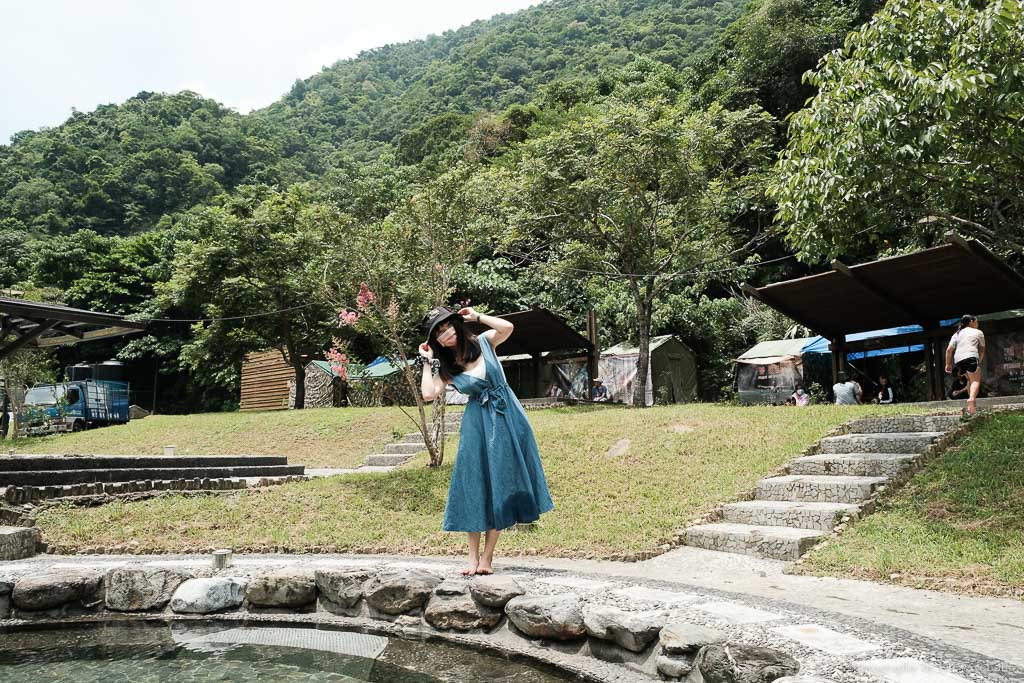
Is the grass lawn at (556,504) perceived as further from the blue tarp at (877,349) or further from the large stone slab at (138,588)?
the blue tarp at (877,349)

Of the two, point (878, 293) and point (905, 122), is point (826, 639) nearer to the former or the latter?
point (905, 122)

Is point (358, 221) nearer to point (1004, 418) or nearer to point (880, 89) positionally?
point (880, 89)

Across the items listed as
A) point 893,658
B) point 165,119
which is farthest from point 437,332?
point 165,119

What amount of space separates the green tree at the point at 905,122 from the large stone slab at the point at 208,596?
6962mm

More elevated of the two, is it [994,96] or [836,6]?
[836,6]

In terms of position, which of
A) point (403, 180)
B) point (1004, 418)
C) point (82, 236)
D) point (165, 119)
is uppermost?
point (165, 119)

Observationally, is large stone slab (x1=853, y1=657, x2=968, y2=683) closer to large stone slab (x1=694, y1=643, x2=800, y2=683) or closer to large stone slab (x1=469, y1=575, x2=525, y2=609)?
large stone slab (x1=694, y1=643, x2=800, y2=683)

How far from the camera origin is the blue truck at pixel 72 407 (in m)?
21.6

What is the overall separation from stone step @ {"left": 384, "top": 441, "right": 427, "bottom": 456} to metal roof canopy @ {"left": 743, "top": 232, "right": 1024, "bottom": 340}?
7.06 metres

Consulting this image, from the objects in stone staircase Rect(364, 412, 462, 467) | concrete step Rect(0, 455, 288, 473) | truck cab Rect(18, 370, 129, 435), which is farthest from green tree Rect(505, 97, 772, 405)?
truck cab Rect(18, 370, 129, 435)

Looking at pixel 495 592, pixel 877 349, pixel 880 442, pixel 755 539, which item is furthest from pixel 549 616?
pixel 877 349

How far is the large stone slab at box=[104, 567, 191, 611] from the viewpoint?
472cm

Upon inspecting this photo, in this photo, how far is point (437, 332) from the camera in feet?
15.0

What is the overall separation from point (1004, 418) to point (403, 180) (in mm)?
33447
